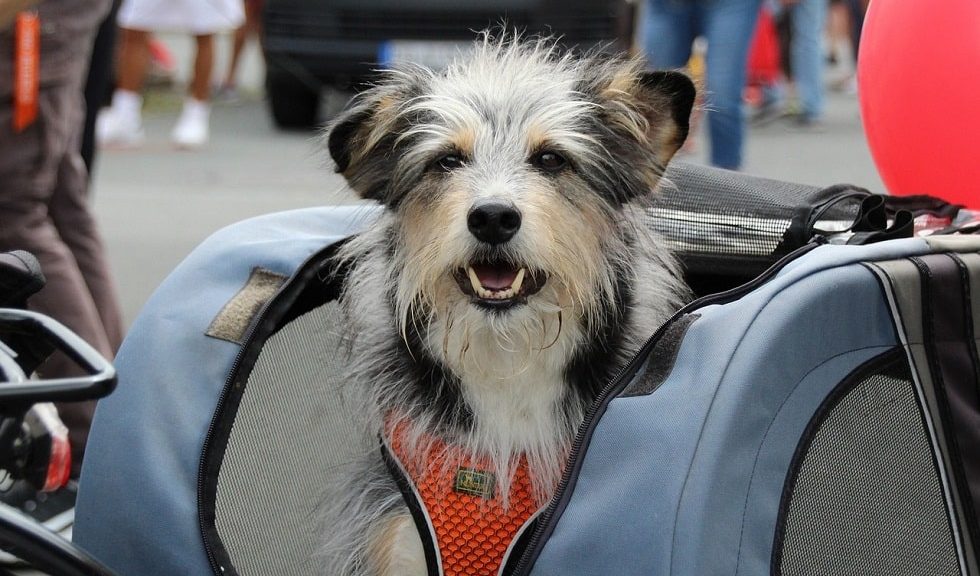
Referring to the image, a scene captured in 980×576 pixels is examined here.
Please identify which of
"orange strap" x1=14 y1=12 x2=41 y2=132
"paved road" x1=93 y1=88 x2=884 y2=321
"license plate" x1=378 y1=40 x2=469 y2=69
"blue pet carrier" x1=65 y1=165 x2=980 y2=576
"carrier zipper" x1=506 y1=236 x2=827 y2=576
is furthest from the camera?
"license plate" x1=378 y1=40 x2=469 y2=69

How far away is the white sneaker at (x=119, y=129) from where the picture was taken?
952 cm

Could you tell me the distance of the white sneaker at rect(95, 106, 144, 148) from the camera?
952 centimetres

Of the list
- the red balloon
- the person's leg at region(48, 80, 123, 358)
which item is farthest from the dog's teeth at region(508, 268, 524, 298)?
the person's leg at region(48, 80, 123, 358)

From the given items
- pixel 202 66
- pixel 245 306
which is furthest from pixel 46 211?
pixel 202 66

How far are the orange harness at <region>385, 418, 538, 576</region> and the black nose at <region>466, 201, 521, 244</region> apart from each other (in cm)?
44

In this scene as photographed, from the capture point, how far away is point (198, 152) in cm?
944

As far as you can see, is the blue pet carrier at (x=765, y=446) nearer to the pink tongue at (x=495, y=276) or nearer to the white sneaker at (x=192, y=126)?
the pink tongue at (x=495, y=276)

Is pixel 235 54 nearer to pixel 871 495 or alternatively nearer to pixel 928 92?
pixel 928 92

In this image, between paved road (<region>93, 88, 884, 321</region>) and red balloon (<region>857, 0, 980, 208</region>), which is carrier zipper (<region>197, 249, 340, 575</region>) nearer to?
red balloon (<region>857, 0, 980, 208</region>)

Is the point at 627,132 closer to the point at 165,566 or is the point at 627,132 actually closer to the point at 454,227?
the point at 454,227

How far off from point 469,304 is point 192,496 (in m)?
0.60

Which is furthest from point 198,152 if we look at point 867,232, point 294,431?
point 867,232

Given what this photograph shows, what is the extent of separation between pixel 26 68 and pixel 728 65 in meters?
3.45

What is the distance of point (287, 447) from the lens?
290 cm
